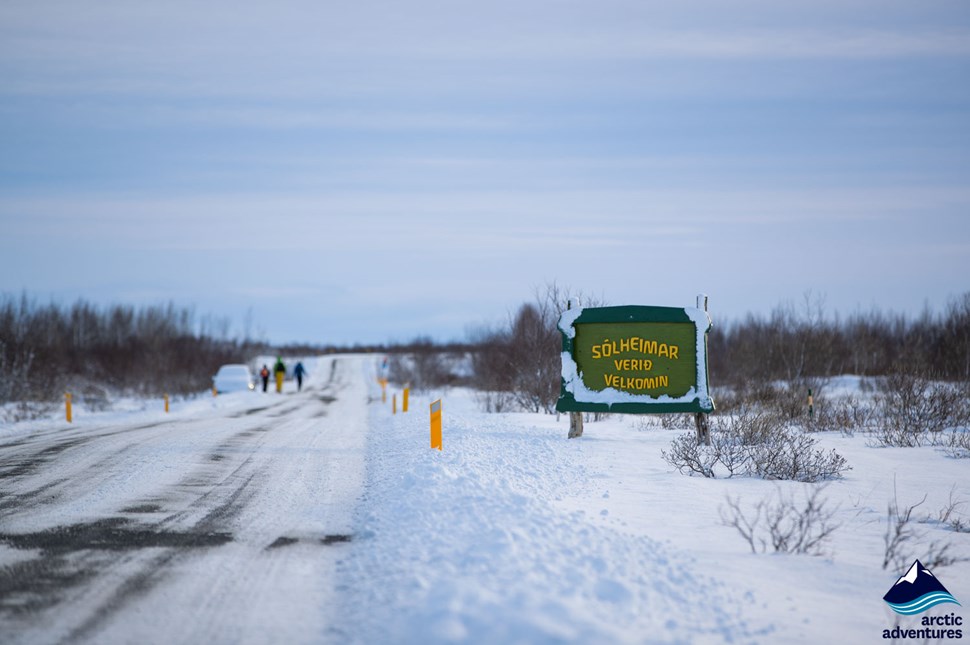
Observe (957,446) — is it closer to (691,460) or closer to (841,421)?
(841,421)

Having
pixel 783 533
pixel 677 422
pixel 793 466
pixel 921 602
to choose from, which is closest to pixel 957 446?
pixel 677 422

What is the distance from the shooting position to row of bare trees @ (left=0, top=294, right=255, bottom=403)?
102ft

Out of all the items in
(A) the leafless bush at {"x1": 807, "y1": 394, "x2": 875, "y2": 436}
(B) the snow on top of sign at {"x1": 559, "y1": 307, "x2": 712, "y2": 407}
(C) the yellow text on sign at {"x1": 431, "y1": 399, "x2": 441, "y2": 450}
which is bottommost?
(A) the leafless bush at {"x1": 807, "y1": 394, "x2": 875, "y2": 436}

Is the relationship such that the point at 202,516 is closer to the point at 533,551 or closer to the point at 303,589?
the point at 303,589

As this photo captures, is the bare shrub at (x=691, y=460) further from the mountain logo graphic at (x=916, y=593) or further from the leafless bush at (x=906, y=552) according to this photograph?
the mountain logo graphic at (x=916, y=593)

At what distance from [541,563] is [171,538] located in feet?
12.8

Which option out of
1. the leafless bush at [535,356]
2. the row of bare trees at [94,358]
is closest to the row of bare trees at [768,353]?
the leafless bush at [535,356]

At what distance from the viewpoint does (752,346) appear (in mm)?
49156

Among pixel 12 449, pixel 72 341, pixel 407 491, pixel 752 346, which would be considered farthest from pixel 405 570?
pixel 72 341

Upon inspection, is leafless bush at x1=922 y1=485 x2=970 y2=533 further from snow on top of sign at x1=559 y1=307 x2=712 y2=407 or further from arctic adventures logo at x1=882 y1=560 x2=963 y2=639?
snow on top of sign at x1=559 y1=307 x2=712 y2=407

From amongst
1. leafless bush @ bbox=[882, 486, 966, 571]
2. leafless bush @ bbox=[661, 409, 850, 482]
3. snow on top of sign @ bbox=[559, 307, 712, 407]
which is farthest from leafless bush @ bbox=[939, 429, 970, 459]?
leafless bush @ bbox=[882, 486, 966, 571]

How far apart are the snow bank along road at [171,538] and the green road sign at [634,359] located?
4.90 m

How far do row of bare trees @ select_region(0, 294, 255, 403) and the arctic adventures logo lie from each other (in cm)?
3016

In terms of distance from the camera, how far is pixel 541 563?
6.11 m
